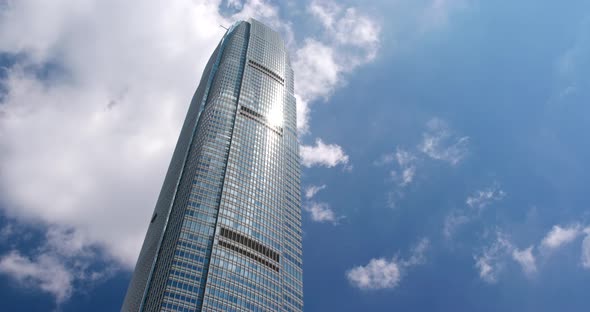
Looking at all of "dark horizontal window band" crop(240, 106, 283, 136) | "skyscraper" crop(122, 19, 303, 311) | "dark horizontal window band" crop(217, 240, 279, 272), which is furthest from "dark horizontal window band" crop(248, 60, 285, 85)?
"dark horizontal window band" crop(217, 240, 279, 272)

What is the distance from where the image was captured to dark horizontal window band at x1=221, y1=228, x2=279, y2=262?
113m

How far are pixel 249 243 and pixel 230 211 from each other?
946 cm

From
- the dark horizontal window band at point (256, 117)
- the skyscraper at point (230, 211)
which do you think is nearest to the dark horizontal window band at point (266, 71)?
the skyscraper at point (230, 211)

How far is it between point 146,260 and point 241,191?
1185 inches

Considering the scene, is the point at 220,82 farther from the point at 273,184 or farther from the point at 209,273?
the point at 209,273

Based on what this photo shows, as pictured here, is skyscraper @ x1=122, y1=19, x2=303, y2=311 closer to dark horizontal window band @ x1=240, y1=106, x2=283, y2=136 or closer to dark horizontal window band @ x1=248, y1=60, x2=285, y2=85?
dark horizontal window band @ x1=240, y1=106, x2=283, y2=136

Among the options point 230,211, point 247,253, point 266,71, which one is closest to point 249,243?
point 247,253

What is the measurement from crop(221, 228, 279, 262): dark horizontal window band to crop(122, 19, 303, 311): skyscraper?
0.25m

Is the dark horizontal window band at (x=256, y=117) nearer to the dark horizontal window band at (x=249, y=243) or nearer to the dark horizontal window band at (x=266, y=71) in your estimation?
the dark horizontal window band at (x=266, y=71)

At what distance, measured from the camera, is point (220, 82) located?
164000 millimetres

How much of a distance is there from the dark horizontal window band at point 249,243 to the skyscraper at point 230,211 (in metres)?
0.25

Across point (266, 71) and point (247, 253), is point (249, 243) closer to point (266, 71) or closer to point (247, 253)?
point (247, 253)

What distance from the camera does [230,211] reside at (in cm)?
11844

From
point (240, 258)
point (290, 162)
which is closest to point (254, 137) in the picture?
point (290, 162)
